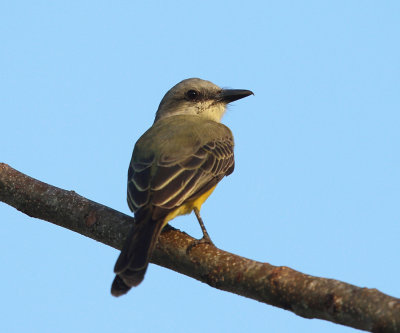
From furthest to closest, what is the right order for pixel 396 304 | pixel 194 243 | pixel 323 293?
1. pixel 194 243
2. pixel 323 293
3. pixel 396 304

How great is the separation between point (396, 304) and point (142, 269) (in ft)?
7.16

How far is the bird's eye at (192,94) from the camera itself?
31.0 ft

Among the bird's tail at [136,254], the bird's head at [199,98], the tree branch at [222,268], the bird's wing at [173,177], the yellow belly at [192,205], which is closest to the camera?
the tree branch at [222,268]

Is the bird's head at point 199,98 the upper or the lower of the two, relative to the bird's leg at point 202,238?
upper

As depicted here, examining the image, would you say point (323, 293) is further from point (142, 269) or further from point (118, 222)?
point (118, 222)

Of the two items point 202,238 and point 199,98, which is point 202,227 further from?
point 199,98

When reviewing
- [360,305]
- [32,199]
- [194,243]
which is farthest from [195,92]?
[360,305]

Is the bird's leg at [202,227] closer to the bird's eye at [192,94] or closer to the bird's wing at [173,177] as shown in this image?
the bird's wing at [173,177]

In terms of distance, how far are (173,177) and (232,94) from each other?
3.02 meters

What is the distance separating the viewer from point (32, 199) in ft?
22.7

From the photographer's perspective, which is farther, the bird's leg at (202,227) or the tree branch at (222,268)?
the bird's leg at (202,227)

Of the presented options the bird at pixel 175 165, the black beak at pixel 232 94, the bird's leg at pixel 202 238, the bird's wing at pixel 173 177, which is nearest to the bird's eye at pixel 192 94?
the bird at pixel 175 165

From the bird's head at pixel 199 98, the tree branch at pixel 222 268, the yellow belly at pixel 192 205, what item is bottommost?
the tree branch at pixel 222 268

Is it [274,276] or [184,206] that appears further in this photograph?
[184,206]
